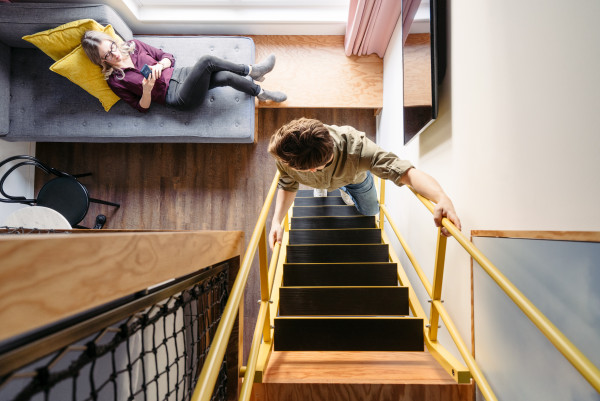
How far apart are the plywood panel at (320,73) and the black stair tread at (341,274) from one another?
2007mm

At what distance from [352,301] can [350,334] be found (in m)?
0.28

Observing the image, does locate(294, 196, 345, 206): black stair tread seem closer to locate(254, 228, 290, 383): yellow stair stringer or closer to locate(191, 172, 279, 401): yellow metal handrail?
locate(254, 228, 290, 383): yellow stair stringer

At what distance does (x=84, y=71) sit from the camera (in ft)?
8.89

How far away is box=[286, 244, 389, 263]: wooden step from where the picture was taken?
2449 mm

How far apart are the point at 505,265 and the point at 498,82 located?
0.75 metres

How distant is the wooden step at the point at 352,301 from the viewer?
1987 millimetres

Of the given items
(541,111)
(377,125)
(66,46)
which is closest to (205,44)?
(66,46)

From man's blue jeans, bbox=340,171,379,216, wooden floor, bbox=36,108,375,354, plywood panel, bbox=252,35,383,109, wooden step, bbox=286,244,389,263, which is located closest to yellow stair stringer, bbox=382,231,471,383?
wooden step, bbox=286,244,389,263

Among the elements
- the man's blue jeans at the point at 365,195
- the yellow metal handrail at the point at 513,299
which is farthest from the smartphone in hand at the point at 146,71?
the yellow metal handrail at the point at 513,299

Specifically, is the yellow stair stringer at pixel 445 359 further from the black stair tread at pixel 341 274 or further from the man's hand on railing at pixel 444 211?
the man's hand on railing at pixel 444 211

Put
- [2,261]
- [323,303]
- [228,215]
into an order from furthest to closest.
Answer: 1. [228,215]
2. [323,303]
3. [2,261]

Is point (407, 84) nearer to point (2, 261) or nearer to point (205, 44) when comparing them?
point (205, 44)

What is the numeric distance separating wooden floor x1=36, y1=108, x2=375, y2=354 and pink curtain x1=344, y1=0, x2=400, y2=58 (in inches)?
31.5

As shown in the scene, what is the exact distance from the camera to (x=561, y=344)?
75 cm
